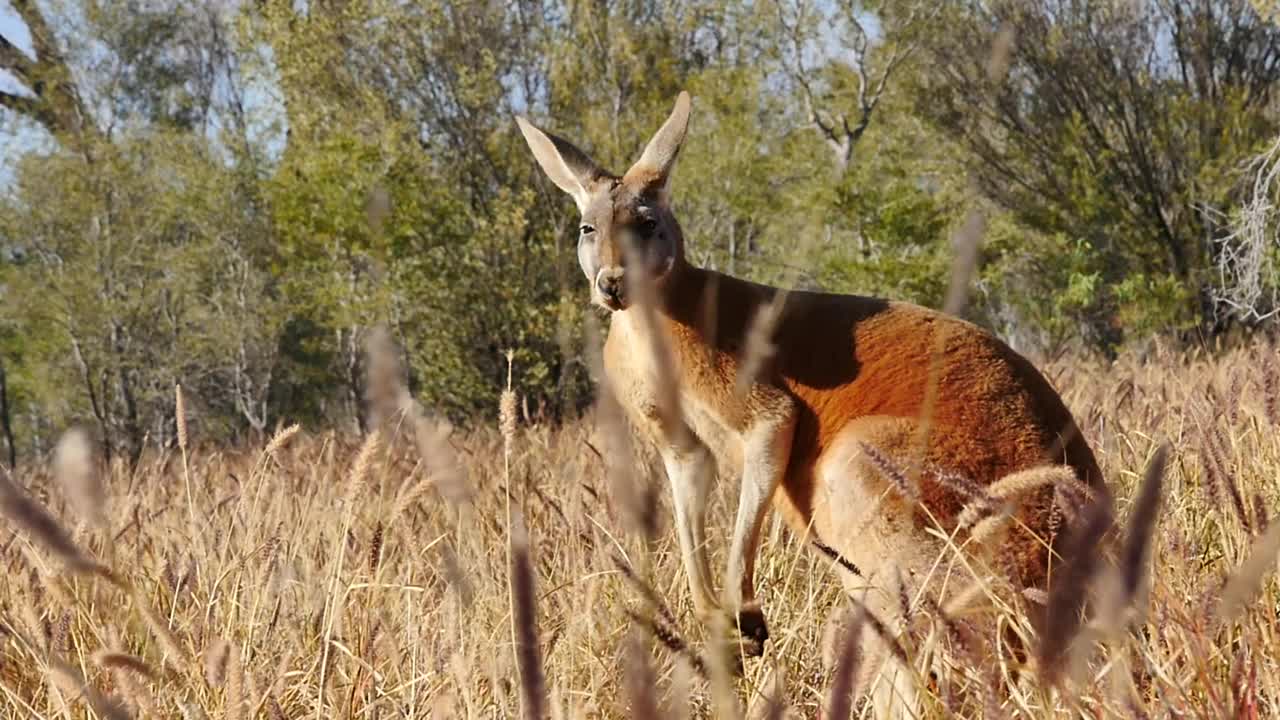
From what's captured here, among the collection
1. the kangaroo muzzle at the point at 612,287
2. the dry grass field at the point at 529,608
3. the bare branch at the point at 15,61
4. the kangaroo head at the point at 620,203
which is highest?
the bare branch at the point at 15,61

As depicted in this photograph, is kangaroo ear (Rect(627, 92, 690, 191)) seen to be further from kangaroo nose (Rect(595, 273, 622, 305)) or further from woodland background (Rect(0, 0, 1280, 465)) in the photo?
woodland background (Rect(0, 0, 1280, 465))

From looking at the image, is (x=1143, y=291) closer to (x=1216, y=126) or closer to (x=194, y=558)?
(x=1216, y=126)

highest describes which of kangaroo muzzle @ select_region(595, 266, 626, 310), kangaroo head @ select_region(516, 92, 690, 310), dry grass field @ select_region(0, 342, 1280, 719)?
kangaroo head @ select_region(516, 92, 690, 310)

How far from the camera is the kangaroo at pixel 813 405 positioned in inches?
95.1

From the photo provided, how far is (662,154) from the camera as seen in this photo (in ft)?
11.6

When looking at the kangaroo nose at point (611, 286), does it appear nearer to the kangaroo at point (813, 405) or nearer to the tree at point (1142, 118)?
the kangaroo at point (813, 405)

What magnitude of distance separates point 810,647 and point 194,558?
1483 millimetres

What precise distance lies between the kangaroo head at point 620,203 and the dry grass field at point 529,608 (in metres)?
0.74

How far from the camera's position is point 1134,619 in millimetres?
1453

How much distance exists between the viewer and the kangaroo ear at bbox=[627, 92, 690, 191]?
3.48 metres

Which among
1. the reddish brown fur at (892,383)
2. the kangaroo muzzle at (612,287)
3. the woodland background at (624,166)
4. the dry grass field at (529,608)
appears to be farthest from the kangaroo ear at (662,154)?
the woodland background at (624,166)

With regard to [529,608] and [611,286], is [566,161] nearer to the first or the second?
[611,286]

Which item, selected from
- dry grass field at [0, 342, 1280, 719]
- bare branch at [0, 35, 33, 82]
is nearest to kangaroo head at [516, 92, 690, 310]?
dry grass field at [0, 342, 1280, 719]

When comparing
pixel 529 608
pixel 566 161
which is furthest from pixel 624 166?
pixel 529 608
